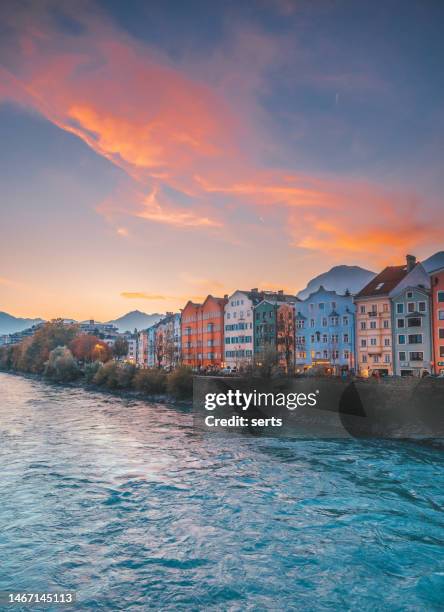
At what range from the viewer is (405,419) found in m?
39.7

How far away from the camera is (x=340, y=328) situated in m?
70.8

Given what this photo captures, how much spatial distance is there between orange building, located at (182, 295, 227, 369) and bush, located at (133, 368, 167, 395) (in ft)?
67.1

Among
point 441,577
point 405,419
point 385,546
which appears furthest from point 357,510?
point 405,419

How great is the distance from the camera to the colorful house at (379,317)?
6328 cm

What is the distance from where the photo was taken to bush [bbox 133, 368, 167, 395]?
67.0m

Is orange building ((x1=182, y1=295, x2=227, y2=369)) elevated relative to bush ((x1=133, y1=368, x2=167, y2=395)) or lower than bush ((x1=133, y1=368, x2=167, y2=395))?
A: elevated

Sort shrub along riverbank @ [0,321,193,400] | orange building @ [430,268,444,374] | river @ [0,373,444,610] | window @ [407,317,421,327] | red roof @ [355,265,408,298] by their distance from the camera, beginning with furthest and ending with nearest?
red roof @ [355,265,408,298], shrub along riverbank @ [0,321,193,400], window @ [407,317,421,327], orange building @ [430,268,444,374], river @ [0,373,444,610]

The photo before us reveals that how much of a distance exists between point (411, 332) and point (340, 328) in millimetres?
11804

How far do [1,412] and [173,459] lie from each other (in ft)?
98.5

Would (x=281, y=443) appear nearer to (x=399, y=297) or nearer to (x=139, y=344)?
(x=399, y=297)

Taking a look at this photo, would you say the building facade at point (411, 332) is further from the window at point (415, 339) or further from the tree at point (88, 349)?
the tree at point (88, 349)

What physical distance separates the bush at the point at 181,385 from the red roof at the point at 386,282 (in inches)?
1054

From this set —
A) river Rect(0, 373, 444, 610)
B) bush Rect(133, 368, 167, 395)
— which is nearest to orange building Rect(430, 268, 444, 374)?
river Rect(0, 373, 444, 610)
